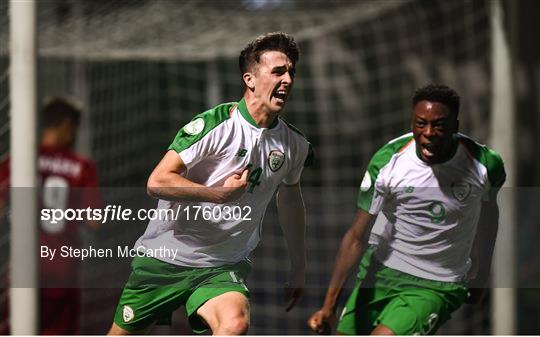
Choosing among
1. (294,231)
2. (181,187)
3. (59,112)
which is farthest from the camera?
(59,112)

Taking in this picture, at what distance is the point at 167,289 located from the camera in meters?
3.50

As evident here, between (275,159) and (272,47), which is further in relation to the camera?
(275,159)

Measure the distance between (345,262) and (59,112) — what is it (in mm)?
2244

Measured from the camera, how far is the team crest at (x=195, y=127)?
10.9 feet

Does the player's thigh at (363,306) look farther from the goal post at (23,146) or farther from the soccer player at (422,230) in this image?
the goal post at (23,146)

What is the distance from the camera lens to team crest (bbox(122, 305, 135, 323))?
3527mm

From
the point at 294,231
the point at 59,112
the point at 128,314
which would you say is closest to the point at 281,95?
the point at 294,231

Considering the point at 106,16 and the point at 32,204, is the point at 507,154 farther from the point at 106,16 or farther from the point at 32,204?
the point at 106,16

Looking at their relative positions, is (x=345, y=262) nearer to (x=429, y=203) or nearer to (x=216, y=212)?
(x=429, y=203)

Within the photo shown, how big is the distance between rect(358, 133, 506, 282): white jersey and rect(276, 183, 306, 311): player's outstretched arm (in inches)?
8.7

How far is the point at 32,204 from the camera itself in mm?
3789

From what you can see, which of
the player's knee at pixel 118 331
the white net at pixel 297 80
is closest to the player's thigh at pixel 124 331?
the player's knee at pixel 118 331

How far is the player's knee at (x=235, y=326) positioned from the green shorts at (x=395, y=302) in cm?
50

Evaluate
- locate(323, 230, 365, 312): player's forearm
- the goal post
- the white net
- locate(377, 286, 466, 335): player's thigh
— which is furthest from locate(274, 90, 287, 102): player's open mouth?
the white net
